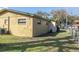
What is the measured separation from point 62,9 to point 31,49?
3.18 feet

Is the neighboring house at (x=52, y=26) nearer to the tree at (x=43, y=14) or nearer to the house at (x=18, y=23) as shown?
the tree at (x=43, y=14)

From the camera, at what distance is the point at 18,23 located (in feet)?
23.3

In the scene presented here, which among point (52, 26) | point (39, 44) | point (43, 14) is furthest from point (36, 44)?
point (43, 14)

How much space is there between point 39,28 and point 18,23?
0.42 meters

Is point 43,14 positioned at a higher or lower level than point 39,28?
higher

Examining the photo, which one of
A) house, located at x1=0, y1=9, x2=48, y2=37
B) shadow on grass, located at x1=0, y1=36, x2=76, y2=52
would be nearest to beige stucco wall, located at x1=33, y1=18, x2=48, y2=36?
house, located at x1=0, y1=9, x2=48, y2=37

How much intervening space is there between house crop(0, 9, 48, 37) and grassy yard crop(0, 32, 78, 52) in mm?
114

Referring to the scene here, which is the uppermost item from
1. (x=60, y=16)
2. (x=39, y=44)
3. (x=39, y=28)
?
(x=60, y=16)

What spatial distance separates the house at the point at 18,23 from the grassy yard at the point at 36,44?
114 millimetres

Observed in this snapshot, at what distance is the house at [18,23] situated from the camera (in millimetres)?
7066

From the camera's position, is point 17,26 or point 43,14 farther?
point 43,14

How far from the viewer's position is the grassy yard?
23.3 ft

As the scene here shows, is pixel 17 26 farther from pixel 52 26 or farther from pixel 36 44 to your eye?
pixel 52 26
